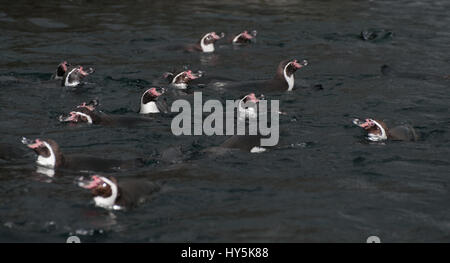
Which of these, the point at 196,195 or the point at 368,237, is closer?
the point at 368,237

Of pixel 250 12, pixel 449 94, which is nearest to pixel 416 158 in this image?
pixel 449 94

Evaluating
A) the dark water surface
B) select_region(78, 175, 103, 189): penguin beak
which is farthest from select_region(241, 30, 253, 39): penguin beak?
select_region(78, 175, 103, 189): penguin beak

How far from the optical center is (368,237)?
26.7 ft

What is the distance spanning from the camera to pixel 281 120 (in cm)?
1230

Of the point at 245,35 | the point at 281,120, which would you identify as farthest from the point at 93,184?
the point at 245,35

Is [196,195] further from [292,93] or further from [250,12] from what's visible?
[250,12]

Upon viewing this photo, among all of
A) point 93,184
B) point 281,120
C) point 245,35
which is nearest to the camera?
point 93,184

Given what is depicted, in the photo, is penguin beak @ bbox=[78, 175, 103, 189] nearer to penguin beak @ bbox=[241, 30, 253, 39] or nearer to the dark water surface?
the dark water surface

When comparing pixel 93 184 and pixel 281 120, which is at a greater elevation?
pixel 281 120

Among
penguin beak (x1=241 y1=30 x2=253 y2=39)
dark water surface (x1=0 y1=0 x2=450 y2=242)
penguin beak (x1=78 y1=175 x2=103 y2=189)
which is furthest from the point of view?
penguin beak (x1=241 y1=30 x2=253 y2=39)

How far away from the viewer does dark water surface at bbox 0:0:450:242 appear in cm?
846

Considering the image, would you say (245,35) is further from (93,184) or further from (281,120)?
(93,184)

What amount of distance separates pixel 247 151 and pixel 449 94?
200 inches

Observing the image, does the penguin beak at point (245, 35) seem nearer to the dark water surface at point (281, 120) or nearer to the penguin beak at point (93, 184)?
the dark water surface at point (281, 120)
